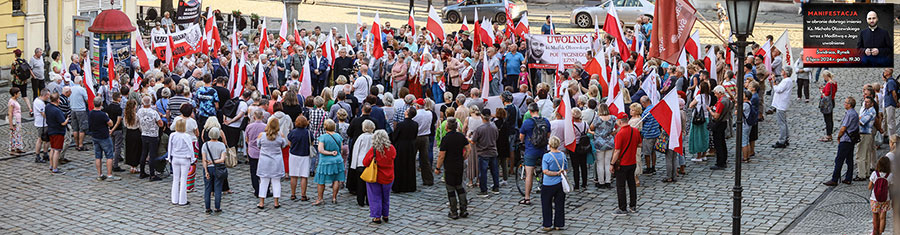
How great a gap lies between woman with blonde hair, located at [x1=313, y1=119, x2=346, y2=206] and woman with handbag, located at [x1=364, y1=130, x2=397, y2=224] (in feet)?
2.52

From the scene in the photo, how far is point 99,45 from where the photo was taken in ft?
79.9

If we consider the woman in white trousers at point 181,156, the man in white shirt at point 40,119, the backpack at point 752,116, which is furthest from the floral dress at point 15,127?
the backpack at point 752,116

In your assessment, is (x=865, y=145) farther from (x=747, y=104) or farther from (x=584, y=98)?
(x=584, y=98)

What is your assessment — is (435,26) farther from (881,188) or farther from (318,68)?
(881,188)

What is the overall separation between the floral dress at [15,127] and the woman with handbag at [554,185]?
951 centimetres

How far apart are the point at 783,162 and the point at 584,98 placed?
364 centimetres

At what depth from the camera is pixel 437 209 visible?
14867 mm

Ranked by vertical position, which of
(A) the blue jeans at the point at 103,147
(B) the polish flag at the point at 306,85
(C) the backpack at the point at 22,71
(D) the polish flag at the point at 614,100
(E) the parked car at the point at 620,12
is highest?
(E) the parked car at the point at 620,12

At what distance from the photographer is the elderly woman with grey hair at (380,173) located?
45.2ft

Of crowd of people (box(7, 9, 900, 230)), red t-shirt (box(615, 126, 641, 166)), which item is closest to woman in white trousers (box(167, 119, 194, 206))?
crowd of people (box(7, 9, 900, 230))

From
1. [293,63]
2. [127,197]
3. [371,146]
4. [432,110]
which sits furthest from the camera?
[293,63]

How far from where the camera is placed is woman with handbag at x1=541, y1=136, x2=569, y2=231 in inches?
520

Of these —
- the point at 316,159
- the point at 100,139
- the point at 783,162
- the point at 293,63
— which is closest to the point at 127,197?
the point at 100,139

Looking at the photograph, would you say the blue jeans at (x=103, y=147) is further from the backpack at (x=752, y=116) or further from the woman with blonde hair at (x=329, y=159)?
the backpack at (x=752, y=116)
